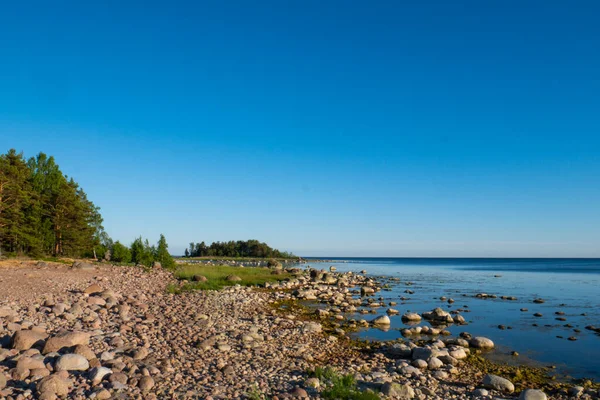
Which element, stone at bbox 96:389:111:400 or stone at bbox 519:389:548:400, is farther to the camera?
stone at bbox 519:389:548:400

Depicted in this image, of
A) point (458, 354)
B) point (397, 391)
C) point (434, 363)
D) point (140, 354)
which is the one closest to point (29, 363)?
point (140, 354)

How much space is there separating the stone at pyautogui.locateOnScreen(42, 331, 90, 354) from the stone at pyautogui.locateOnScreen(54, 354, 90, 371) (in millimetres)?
1218

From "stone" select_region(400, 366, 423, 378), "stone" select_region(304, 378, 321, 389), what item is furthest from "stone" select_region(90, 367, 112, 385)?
"stone" select_region(400, 366, 423, 378)

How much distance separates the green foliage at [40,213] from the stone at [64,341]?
3097 centimetres

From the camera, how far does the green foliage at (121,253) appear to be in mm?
→ 42312

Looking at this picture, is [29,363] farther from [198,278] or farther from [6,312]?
[198,278]

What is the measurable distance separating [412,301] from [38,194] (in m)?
39.0

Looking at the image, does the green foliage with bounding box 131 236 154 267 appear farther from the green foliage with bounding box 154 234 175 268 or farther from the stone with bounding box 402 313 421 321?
the stone with bounding box 402 313 421 321

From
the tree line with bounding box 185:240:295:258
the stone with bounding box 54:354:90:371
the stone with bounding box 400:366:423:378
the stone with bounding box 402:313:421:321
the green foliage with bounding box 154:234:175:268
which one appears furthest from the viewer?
the tree line with bounding box 185:240:295:258

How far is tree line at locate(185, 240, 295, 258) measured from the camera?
144 metres

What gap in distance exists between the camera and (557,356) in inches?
592

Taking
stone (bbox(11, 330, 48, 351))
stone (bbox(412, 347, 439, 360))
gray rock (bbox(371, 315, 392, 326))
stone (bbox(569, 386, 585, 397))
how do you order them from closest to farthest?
stone (bbox(11, 330, 48, 351)) → stone (bbox(569, 386, 585, 397)) → stone (bbox(412, 347, 439, 360)) → gray rock (bbox(371, 315, 392, 326))

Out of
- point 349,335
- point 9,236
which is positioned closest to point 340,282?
point 349,335

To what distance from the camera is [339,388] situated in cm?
882
